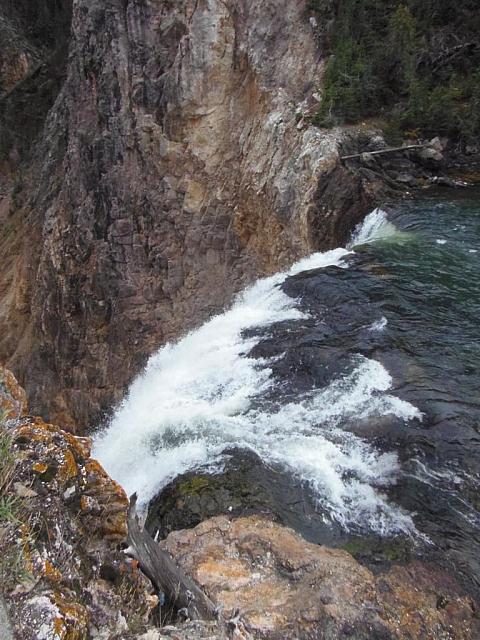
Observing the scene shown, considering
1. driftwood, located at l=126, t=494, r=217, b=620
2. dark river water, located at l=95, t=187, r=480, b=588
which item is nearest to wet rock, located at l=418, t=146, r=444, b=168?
dark river water, located at l=95, t=187, r=480, b=588

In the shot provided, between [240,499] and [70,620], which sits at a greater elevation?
[70,620]

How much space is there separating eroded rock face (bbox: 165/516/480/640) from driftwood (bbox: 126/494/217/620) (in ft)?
1.90

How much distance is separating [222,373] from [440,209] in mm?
6201

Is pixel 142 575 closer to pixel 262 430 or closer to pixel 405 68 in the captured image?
pixel 262 430

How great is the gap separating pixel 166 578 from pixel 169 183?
11.4m

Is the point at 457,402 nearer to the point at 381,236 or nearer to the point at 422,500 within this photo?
the point at 422,500

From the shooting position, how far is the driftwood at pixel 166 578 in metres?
2.61

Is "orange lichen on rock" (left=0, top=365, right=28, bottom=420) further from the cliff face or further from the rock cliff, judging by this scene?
the cliff face

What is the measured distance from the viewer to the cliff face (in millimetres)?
10805

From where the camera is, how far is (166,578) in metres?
2.76

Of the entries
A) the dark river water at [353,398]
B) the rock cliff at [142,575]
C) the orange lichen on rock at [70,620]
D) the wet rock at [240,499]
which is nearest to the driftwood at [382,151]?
the dark river water at [353,398]

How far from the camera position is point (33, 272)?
16.4m

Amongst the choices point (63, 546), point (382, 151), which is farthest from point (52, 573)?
point (382, 151)

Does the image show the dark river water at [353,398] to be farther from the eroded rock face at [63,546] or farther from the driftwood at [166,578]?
the eroded rock face at [63,546]
